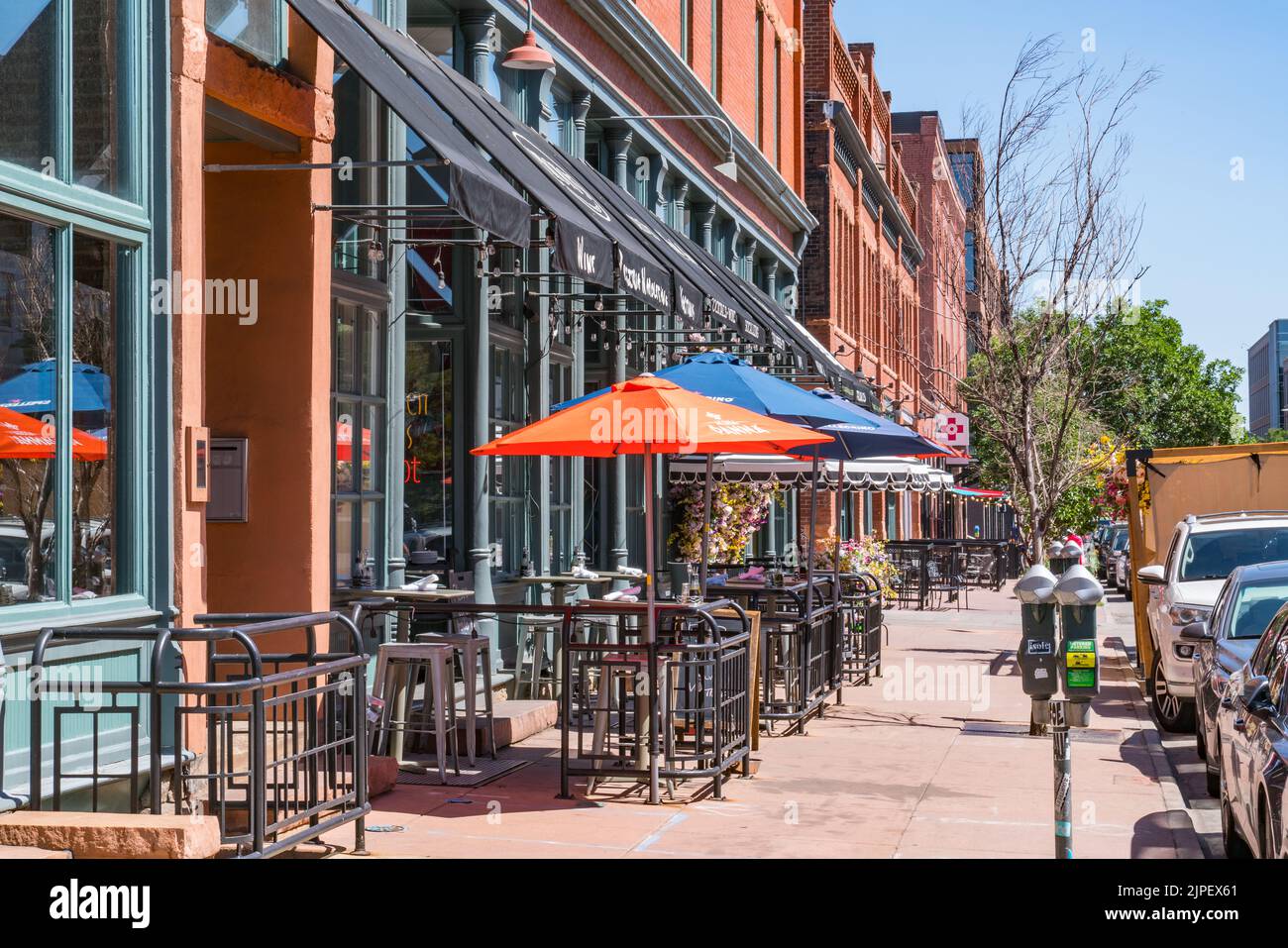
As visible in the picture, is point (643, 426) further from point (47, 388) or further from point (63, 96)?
point (63, 96)

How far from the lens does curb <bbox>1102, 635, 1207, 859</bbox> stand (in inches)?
335

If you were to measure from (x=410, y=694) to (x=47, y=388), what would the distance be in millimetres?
3807

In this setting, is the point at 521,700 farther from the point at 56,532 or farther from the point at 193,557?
the point at 56,532

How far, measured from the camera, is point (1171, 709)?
13469 mm

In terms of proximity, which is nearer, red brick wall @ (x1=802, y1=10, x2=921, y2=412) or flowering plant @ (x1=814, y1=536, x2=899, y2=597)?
flowering plant @ (x1=814, y1=536, x2=899, y2=597)

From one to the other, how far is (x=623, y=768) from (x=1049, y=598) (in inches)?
125

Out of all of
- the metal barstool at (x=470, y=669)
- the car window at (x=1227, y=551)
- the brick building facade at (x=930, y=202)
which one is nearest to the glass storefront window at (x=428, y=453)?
the metal barstool at (x=470, y=669)

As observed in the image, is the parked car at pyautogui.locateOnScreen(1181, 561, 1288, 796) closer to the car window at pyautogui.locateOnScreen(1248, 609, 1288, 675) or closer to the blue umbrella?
the car window at pyautogui.locateOnScreen(1248, 609, 1288, 675)

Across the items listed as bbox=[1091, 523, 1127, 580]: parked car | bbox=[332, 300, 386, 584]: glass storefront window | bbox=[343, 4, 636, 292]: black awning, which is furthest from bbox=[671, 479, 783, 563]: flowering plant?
bbox=[1091, 523, 1127, 580]: parked car

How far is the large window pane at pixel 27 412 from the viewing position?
689 cm

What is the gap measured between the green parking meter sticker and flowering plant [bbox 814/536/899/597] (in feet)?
49.7

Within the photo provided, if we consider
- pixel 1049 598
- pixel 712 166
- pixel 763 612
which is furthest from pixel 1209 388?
pixel 1049 598

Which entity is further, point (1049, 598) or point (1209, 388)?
point (1209, 388)

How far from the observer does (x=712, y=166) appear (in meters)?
22.3
